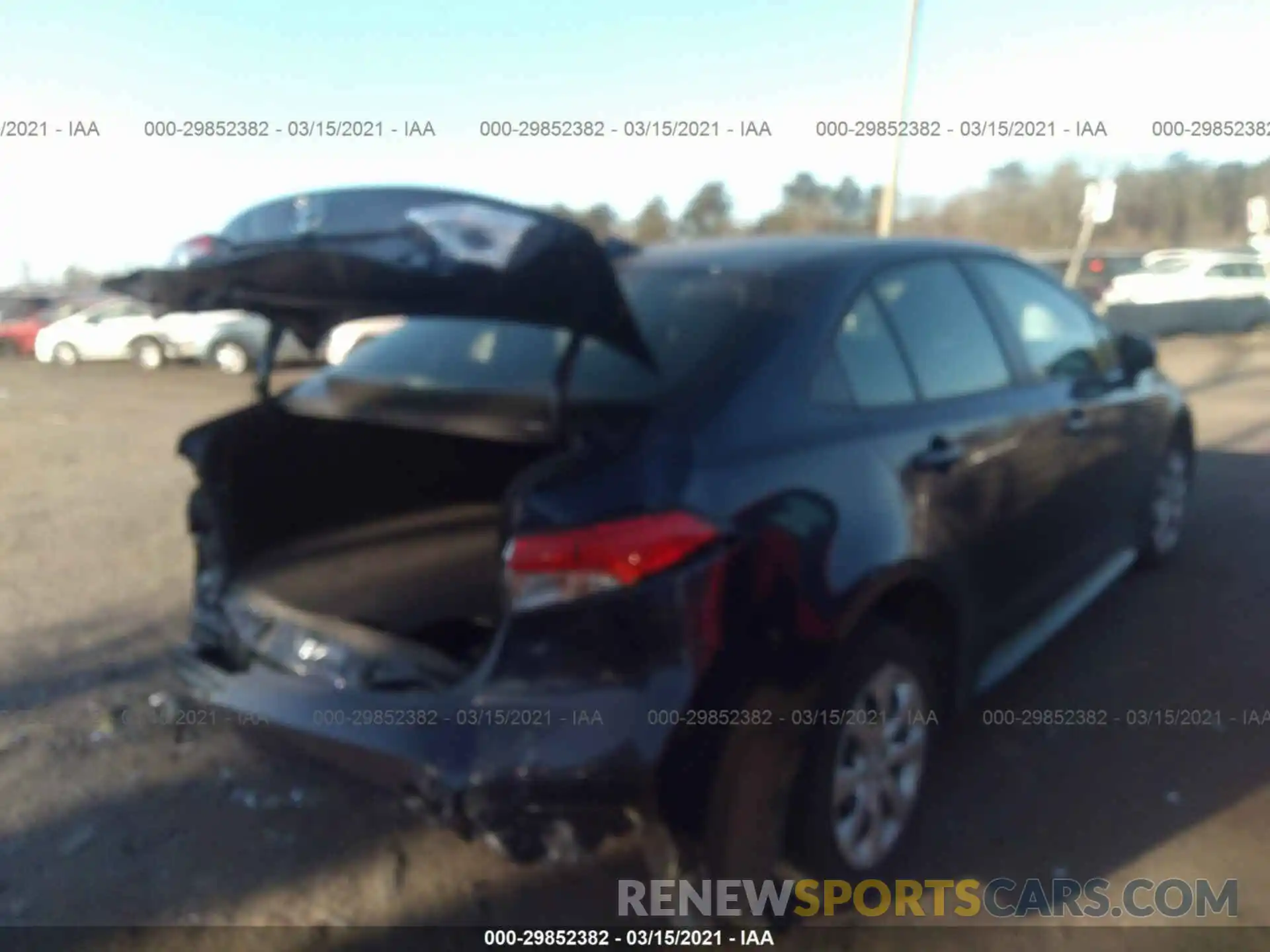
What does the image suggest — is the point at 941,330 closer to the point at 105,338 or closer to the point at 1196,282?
the point at 1196,282

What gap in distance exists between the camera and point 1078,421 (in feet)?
13.0

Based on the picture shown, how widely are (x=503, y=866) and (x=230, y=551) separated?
1.23 meters

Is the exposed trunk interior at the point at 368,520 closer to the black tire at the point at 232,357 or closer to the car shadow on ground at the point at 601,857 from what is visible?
the car shadow on ground at the point at 601,857

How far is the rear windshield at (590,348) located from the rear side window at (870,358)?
25 cm

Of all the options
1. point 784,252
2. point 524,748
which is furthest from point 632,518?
point 784,252

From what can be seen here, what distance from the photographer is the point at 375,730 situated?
96.9 inches

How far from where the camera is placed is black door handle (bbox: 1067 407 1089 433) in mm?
3887

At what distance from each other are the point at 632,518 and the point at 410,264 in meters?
0.72

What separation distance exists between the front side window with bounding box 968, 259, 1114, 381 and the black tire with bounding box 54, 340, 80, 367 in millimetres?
22450

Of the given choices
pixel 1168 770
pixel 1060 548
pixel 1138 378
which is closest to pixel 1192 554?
pixel 1138 378

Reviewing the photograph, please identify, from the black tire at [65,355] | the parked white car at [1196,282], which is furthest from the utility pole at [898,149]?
the black tire at [65,355]

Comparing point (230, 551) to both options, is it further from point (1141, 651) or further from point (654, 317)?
point (1141, 651)

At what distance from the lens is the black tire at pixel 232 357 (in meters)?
19.0

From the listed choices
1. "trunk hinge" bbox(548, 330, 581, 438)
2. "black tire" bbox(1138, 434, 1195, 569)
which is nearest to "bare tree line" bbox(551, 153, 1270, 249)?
"black tire" bbox(1138, 434, 1195, 569)
